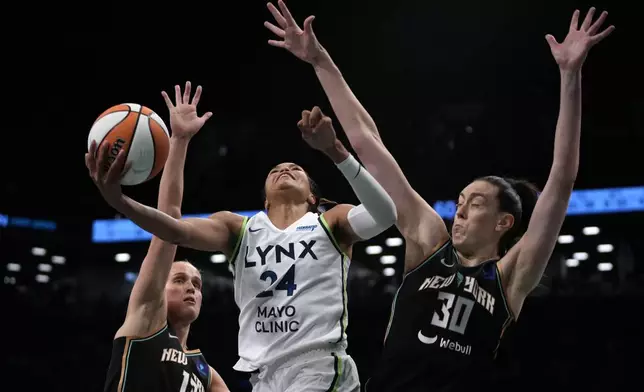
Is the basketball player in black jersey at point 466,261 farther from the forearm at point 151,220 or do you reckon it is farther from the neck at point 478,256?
the forearm at point 151,220

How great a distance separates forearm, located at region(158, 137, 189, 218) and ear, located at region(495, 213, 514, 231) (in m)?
1.53

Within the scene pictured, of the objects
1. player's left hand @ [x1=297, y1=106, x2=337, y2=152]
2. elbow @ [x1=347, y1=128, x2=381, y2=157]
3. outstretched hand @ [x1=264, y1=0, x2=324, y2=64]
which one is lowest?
player's left hand @ [x1=297, y1=106, x2=337, y2=152]

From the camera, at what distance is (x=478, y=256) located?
134 inches

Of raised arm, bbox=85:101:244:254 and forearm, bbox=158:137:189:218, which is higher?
forearm, bbox=158:137:189:218

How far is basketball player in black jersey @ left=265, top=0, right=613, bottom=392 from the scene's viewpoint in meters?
3.00

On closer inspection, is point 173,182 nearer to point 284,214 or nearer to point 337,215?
point 284,214

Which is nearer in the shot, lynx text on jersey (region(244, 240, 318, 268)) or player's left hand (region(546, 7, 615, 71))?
player's left hand (region(546, 7, 615, 71))

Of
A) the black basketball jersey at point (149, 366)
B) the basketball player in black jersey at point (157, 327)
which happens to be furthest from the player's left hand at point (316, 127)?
the black basketball jersey at point (149, 366)

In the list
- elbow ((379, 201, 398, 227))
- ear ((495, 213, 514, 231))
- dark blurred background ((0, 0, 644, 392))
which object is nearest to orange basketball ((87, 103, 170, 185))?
elbow ((379, 201, 398, 227))

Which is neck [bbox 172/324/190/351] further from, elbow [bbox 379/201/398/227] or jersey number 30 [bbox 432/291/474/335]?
jersey number 30 [bbox 432/291/474/335]

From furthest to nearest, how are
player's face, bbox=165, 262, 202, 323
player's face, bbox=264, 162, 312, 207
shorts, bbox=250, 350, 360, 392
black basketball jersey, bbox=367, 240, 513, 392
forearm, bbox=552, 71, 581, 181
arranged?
player's face, bbox=165, 262, 202, 323 → player's face, bbox=264, 162, 312, 207 → shorts, bbox=250, 350, 360, 392 → forearm, bbox=552, 71, 581, 181 → black basketball jersey, bbox=367, 240, 513, 392

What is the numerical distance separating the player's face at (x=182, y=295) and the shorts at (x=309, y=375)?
1.01 meters

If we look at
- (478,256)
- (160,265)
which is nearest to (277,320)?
(160,265)

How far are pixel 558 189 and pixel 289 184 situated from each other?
1455 mm
